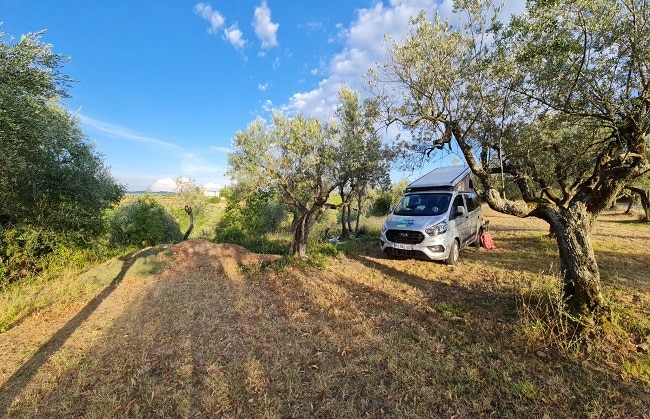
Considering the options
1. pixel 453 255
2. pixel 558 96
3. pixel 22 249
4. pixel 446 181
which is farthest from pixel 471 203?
pixel 22 249

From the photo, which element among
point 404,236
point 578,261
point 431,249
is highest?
point 404,236

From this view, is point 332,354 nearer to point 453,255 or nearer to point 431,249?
point 431,249

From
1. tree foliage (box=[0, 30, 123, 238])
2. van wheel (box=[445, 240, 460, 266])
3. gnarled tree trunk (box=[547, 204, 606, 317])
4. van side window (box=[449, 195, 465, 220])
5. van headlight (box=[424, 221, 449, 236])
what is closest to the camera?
gnarled tree trunk (box=[547, 204, 606, 317])

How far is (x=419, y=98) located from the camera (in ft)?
21.8

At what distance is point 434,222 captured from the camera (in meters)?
7.71

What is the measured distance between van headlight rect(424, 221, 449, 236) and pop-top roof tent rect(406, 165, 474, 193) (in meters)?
2.12

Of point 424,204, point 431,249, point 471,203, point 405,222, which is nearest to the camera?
point 431,249

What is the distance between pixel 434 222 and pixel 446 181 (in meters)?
2.70

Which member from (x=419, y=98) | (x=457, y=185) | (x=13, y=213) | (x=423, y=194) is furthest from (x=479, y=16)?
(x=13, y=213)

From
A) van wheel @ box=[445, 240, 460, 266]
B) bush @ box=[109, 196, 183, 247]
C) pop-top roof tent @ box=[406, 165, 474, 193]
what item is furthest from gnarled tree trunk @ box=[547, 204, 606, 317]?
bush @ box=[109, 196, 183, 247]

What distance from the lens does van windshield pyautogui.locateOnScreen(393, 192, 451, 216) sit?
27.2ft

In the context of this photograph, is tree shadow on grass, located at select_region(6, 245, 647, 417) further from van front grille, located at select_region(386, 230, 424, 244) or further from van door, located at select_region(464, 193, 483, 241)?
→ van door, located at select_region(464, 193, 483, 241)

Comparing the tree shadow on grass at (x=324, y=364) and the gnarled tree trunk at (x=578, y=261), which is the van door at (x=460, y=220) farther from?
the gnarled tree trunk at (x=578, y=261)

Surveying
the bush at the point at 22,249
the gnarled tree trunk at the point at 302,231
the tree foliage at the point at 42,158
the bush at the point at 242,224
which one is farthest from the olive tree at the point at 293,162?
the bush at the point at 242,224
